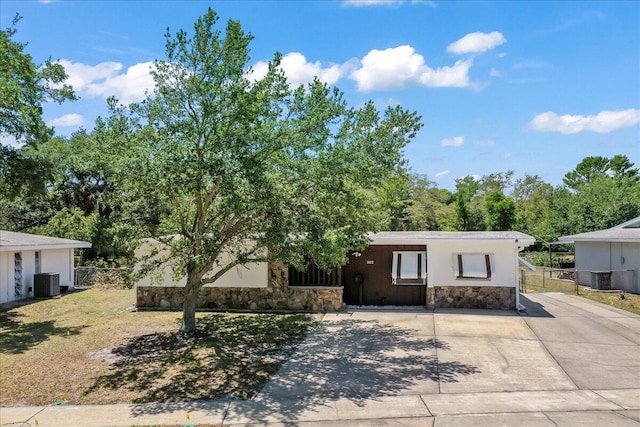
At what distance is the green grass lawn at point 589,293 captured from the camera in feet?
54.2

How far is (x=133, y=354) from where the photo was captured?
10.4 meters

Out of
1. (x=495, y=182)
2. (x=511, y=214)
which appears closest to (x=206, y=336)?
(x=511, y=214)

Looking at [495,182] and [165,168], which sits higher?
[495,182]

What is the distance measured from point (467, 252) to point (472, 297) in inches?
58.7

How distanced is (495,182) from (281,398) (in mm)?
65298

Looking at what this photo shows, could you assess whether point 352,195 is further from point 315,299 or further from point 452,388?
point 315,299

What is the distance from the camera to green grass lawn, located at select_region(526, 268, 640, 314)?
54.2ft

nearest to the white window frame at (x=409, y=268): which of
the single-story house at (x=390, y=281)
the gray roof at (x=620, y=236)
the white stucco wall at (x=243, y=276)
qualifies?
the single-story house at (x=390, y=281)

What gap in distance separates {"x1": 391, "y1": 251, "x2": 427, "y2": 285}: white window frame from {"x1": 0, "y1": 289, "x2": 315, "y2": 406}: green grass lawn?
3.41 metres

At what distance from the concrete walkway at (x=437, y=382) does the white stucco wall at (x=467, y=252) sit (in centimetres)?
211

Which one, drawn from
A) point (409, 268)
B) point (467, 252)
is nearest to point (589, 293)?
point (467, 252)

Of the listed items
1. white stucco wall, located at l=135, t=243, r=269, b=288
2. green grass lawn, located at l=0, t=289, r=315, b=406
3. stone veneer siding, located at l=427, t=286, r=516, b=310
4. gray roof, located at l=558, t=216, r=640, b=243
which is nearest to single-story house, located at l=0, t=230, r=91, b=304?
green grass lawn, located at l=0, t=289, r=315, b=406

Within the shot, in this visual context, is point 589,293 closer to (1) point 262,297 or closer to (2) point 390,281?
(2) point 390,281

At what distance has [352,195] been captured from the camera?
10.7 meters
